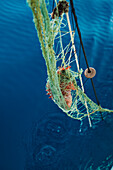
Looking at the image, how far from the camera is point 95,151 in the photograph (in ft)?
9.22

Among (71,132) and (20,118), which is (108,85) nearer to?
(71,132)

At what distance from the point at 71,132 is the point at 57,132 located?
239 millimetres

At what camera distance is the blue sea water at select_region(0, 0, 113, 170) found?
277 cm

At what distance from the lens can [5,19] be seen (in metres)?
4.19

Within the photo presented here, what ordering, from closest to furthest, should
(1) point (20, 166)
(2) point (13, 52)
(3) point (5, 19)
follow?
(1) point (20, 166) < (2) point (13, 52) < (3) point (5, 19)

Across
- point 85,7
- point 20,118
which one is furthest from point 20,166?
point 85,7

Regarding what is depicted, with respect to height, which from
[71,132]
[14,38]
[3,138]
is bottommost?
[71,132]

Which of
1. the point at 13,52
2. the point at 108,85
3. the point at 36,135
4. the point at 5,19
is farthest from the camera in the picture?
the point at 5,19

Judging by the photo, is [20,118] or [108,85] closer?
[20,118]

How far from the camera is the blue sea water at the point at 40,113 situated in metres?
2.77

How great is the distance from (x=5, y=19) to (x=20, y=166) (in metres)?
3.29

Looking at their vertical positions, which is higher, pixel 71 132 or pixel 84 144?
pixel 71 132

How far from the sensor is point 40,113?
3.10 m

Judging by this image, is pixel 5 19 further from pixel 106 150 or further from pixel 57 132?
pixel 106 150
